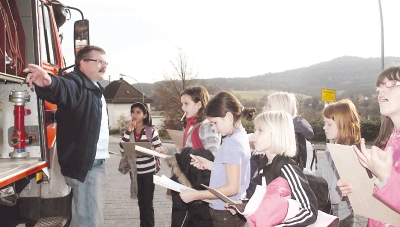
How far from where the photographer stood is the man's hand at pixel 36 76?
2.91m

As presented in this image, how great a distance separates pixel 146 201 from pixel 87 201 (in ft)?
5.09

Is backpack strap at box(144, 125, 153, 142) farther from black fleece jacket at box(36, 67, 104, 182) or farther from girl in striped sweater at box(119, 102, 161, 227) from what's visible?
black fleece jacket at box(36, 67, 104, 182)

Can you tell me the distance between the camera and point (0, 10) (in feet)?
11.6

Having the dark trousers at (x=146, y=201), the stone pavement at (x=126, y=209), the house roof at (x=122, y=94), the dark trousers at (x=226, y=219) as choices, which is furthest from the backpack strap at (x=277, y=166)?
the house roof at (x=122, y=94)

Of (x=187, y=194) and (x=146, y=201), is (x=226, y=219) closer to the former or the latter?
(x=187, y=194)

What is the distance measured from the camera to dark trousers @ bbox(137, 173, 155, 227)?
509 cm

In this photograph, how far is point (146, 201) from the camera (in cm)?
509

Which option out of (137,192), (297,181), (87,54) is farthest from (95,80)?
(297,181)

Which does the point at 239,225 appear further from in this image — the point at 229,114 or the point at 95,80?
the point at 95,80

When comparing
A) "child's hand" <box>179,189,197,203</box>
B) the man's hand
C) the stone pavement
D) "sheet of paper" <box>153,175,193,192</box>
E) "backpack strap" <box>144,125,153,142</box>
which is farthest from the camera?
the stone pavement

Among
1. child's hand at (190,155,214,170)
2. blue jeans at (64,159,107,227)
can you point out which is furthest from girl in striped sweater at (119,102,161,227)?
child's hand at (190,155,214,170)

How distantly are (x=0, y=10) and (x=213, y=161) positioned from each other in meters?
2.31

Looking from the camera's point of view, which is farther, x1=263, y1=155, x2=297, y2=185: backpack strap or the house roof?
the house roof

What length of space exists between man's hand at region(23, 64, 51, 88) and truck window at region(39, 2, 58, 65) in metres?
1.47
